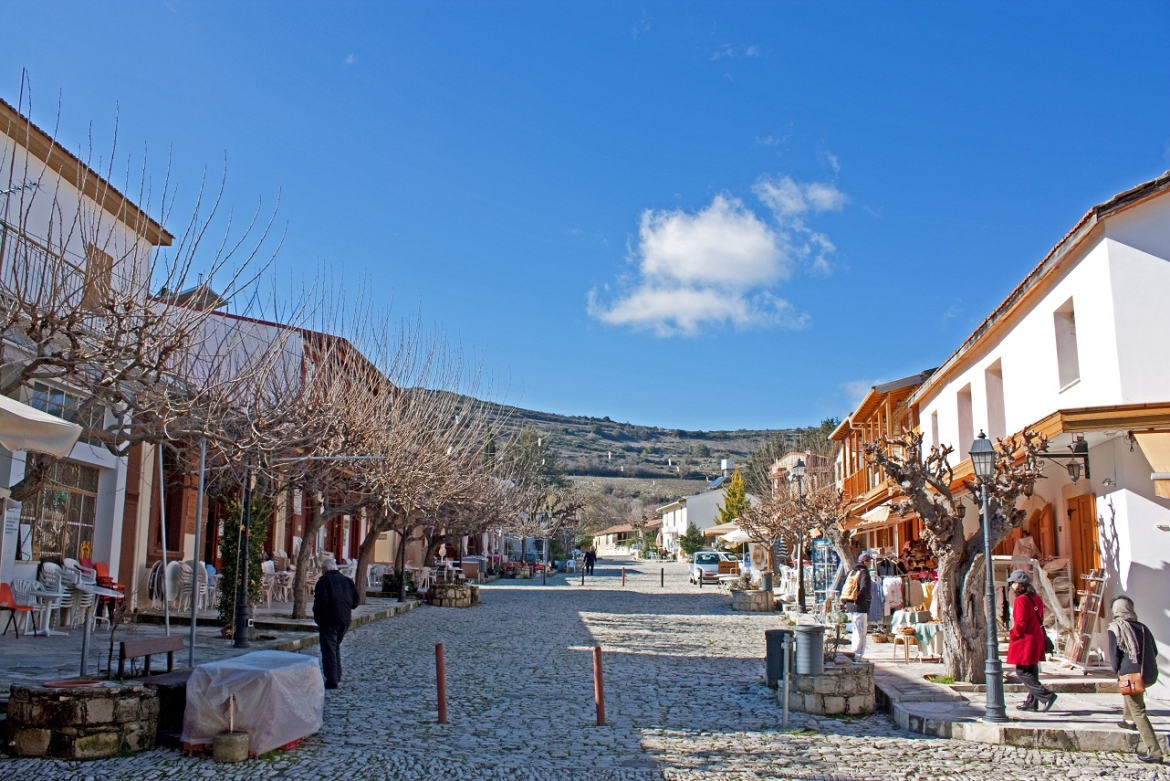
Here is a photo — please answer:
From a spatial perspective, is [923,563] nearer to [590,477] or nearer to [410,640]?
[410,640]

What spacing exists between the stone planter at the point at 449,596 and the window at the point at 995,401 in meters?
15.3

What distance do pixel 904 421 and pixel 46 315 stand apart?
22.1 metres

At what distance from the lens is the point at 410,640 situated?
17594mm

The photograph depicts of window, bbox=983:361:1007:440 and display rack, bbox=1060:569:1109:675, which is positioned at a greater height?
window, bbox=983:361:1007:440

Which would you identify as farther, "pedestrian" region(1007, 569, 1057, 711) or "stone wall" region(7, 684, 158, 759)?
"pedestrian" region(1007, 569, 1057, 711)

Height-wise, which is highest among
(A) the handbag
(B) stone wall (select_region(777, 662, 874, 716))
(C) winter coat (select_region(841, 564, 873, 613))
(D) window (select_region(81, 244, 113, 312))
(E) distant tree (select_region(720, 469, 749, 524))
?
(E) distant tree (select_region(720, 469, 749, 524))

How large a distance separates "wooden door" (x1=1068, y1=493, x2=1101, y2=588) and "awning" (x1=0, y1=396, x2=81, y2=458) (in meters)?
11.7

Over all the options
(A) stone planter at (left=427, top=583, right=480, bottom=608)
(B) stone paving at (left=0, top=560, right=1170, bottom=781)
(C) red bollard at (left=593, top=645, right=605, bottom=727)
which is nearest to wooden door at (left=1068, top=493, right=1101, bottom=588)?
(B) stone paving at (left=0, top=560, right=1170, bottom=781)

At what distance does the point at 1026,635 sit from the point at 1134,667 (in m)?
1.57

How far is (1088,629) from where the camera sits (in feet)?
40.2

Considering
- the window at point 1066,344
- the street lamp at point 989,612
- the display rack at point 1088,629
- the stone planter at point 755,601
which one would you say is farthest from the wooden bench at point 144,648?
the stone planter at point 755,601

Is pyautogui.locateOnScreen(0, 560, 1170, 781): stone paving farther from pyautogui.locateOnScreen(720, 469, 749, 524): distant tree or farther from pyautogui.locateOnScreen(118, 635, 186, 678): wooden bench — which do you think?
pyautogui.locateOnScreen(720, 469, 749, 524): distant tree

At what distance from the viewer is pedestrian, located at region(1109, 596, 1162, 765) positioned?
849 cm

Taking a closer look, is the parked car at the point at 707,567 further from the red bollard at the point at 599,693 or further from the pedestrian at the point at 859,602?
the red bollard at the point at 599,693
